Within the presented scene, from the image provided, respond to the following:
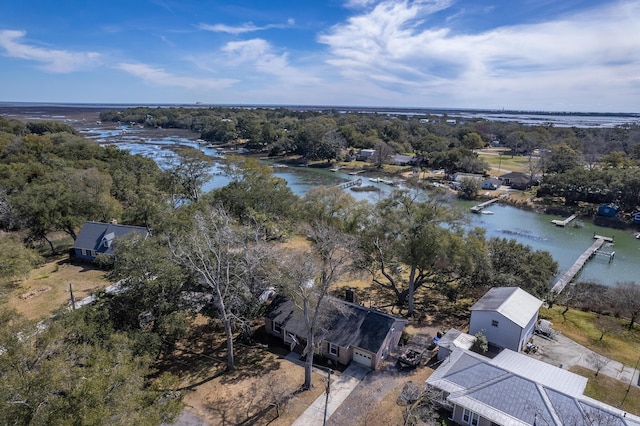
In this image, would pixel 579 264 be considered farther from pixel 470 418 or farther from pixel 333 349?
pixel 333 349

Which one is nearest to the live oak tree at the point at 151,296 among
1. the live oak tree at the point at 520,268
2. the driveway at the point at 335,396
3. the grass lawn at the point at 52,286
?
the grass lawn at the point at 52,286

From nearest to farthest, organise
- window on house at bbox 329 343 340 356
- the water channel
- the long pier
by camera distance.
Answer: window on house at bbox 329 343 340 356 < the long pier < the water channel

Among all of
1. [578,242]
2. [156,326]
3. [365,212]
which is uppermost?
[365,212]

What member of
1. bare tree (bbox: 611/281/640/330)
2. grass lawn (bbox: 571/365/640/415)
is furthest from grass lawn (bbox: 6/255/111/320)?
bare tree (bbox: 611/281/640/330)

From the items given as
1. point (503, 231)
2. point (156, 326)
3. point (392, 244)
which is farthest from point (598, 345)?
point (503, 231)

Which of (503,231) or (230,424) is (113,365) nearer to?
(230,424)

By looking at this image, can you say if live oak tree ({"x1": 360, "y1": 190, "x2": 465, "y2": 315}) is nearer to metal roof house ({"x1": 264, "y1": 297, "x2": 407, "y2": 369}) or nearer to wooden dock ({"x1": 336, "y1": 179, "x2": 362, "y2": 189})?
metal roof house ({"x1": 264, "y1": 297, "x2": 407, "y2": 369})
